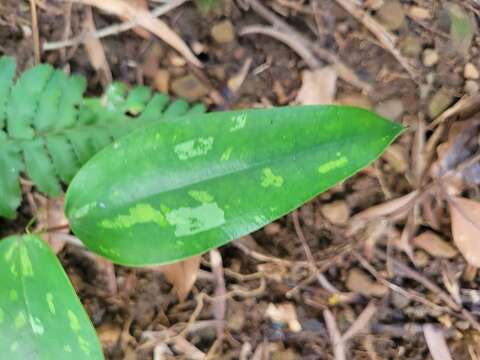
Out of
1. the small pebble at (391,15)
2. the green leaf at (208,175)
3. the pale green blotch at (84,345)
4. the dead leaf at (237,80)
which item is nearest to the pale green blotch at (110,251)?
the green leaf at (208,175)

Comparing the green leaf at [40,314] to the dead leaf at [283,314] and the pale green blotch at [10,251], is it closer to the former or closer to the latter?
the pale green blotch at [10,251]

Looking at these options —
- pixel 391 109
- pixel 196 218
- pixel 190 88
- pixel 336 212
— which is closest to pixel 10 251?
pixel 196 218

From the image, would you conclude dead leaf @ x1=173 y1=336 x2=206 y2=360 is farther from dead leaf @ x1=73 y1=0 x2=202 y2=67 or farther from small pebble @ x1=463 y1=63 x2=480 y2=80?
small pebble @ x1=463 y1=63 x2=480 y2=80

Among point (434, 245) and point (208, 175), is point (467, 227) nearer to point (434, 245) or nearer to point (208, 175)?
point (434, 245)

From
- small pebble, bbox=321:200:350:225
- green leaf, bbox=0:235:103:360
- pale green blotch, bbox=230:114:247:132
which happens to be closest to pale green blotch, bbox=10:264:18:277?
green leaf, bbox=0:235:103:360

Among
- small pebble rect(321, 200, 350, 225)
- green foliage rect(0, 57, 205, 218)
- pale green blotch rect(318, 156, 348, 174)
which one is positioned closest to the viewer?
pale green blotch rect(318, 156, 348, 174)

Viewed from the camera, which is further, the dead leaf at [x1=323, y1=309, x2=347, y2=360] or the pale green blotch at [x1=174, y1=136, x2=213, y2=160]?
the dead leaf at [x1=323, y1=309, x2=347, y2=360]

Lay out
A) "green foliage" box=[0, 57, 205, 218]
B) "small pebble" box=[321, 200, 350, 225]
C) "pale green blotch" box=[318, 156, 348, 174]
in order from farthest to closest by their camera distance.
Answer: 1. "small pebble" box=[321, 200, 350, 225]
2. "green foliage" box=[0, 57, 205, 218]
3. "pale green blotch" box=[318, 156, 348, 174]
